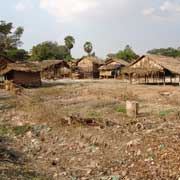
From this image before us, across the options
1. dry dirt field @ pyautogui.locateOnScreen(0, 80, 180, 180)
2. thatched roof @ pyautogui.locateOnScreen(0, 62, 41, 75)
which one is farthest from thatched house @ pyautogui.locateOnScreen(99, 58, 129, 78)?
dry dirt field @ pyautogui.locateOnScreen(0, 80, 180, 180)

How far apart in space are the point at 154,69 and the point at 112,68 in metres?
16.2

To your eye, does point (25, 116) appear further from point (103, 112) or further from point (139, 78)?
point (139, 78)

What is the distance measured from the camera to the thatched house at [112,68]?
56.0 meters

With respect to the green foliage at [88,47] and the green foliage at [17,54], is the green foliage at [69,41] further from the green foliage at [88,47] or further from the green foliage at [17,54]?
the green foliage at [17,54]

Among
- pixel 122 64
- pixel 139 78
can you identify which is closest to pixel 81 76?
pixel 122 64

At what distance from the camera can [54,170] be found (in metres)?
8.27

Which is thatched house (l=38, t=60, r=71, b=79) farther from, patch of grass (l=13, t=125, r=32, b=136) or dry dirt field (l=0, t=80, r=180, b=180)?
patch of grass (l=13, t=125, r=32, b=136)

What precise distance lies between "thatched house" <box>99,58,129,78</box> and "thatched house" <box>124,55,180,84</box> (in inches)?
446

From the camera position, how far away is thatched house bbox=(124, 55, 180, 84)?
129ft

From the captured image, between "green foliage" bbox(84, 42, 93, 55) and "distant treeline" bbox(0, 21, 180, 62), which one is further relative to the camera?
"green foliage" bbox(84, 42, 93, 55)

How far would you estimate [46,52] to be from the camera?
66.2m

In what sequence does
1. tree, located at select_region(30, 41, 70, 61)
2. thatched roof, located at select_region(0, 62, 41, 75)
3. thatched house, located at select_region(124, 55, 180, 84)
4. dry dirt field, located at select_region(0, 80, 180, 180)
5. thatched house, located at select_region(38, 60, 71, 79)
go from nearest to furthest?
dry dirt field, located at select_region(0, 80, 180, 180) < thatched roof, located at select_region(0, 62, 41, 75) < thatched house, located at select_region(124, 55, 180, 84) < thatched house, located at select_region(38, 60, 71, 79) < tree, located at select_region(30, 41, 70, 61)

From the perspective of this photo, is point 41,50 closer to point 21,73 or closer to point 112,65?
point 112,65

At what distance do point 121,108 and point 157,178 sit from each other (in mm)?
9422
